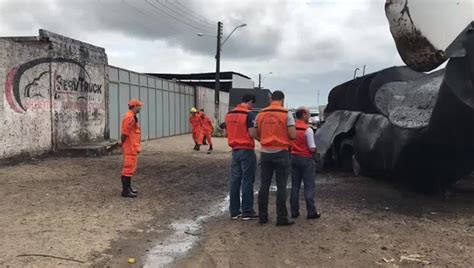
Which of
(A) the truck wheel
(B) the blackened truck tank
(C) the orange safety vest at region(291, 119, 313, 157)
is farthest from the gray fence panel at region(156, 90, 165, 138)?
(B) the blackened truck tank

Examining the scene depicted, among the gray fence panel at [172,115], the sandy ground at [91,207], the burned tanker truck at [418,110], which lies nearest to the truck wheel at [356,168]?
the burned tanker truck at [418,110]

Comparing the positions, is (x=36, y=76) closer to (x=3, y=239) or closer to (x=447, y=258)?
(x=3, y=239)

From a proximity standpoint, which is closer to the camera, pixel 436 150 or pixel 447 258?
pixel 447 258

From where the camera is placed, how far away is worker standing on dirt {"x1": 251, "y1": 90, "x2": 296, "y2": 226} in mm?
6973

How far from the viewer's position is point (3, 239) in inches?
241

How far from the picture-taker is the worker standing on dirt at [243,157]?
294 inches

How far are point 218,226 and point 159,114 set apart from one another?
73.4 ft

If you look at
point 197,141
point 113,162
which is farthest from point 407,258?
point 197,141

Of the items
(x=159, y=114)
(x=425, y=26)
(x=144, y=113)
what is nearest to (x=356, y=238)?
(x=425, y=26)

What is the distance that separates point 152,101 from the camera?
27.9m

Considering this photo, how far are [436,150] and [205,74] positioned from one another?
53.0 meters

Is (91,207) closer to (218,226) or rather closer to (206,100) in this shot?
(218,226)

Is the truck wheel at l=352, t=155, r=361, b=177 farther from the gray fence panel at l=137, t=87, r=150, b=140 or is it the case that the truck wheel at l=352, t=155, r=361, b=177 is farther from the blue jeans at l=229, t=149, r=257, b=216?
the gray fence panel at l=137, t=87, r=150, b=140

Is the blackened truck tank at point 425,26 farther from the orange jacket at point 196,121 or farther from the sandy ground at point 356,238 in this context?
the orange jacket at point 196,121
